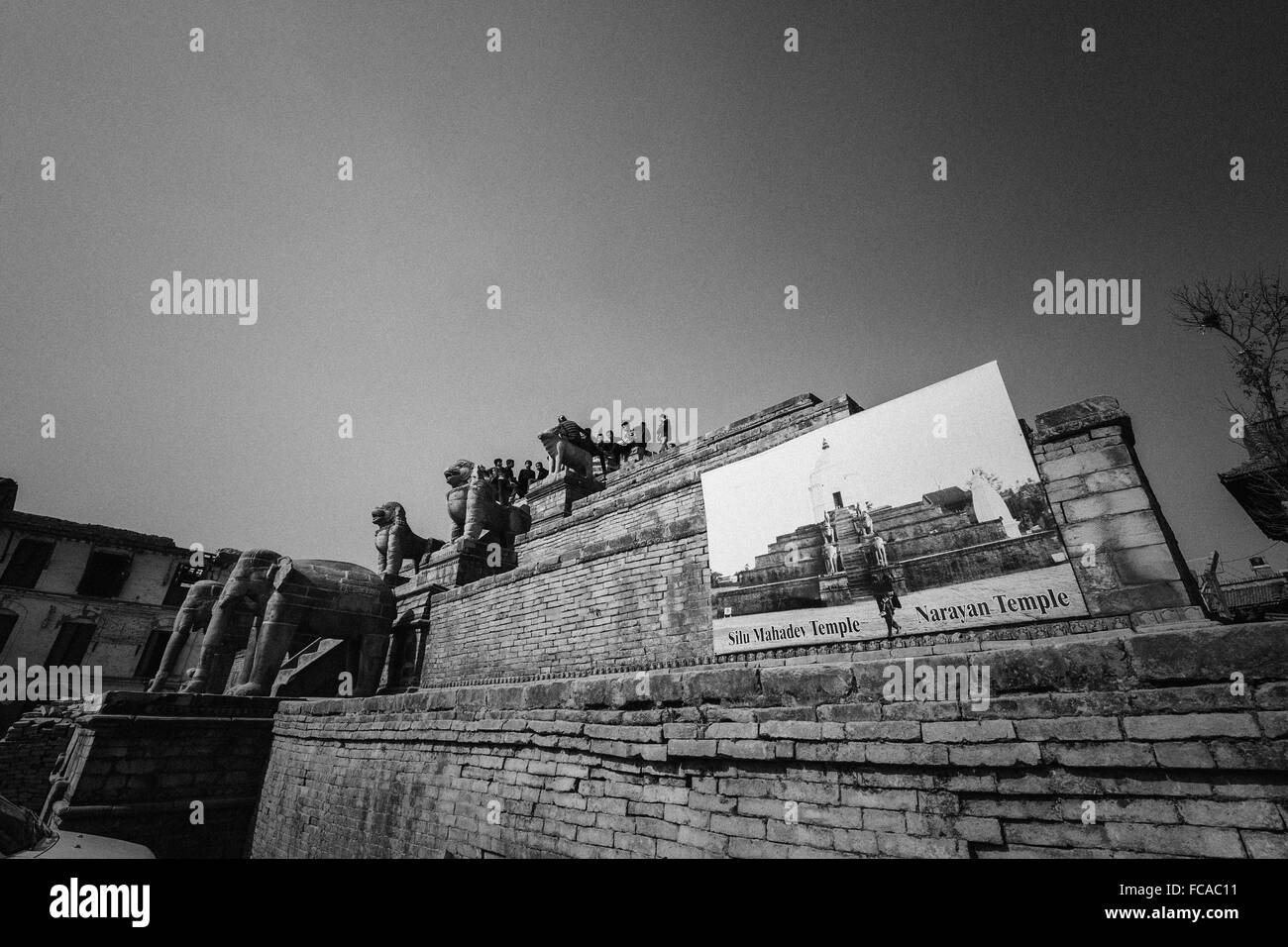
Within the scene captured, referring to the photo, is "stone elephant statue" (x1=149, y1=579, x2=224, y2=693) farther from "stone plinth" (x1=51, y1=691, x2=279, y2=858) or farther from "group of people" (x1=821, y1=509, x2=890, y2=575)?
"group of people" (x1=821, y1=509, x2=890, y2=575)

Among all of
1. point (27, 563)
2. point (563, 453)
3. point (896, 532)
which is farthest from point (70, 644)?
point (896, 532)

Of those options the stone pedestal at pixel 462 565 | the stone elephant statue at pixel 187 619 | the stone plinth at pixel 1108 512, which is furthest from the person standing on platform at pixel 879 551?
the stone elephant statue at pixel 187 619

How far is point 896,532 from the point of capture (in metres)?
5.28

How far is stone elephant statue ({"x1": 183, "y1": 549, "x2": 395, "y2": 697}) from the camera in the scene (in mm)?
9211

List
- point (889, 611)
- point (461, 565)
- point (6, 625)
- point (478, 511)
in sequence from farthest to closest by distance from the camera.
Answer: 1. point (6, 625)
2. point (478, 511)
3. point (461, 565)
4. point (889, 611)

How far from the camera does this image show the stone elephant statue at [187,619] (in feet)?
36.4

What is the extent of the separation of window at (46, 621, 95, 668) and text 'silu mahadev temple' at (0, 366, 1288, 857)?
2043cm

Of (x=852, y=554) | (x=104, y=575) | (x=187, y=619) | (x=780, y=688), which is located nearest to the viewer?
(x=780, y=688)

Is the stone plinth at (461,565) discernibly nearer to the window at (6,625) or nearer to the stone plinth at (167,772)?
the stone plinth at (167,772)

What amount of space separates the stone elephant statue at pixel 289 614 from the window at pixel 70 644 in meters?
22.7

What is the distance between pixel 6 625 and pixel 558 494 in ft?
92.5

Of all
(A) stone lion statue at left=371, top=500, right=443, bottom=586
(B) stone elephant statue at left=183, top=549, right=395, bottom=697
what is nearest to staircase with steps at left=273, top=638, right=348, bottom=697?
(B) stone elephant statue at left=183, top=549, right=395, bottom=697

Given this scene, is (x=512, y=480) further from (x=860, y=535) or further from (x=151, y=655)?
(x=151, y=655)

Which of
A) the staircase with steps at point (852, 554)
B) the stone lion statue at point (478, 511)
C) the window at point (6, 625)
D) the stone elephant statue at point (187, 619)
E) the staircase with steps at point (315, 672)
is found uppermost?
the stone lion statue at point (478, 511)
